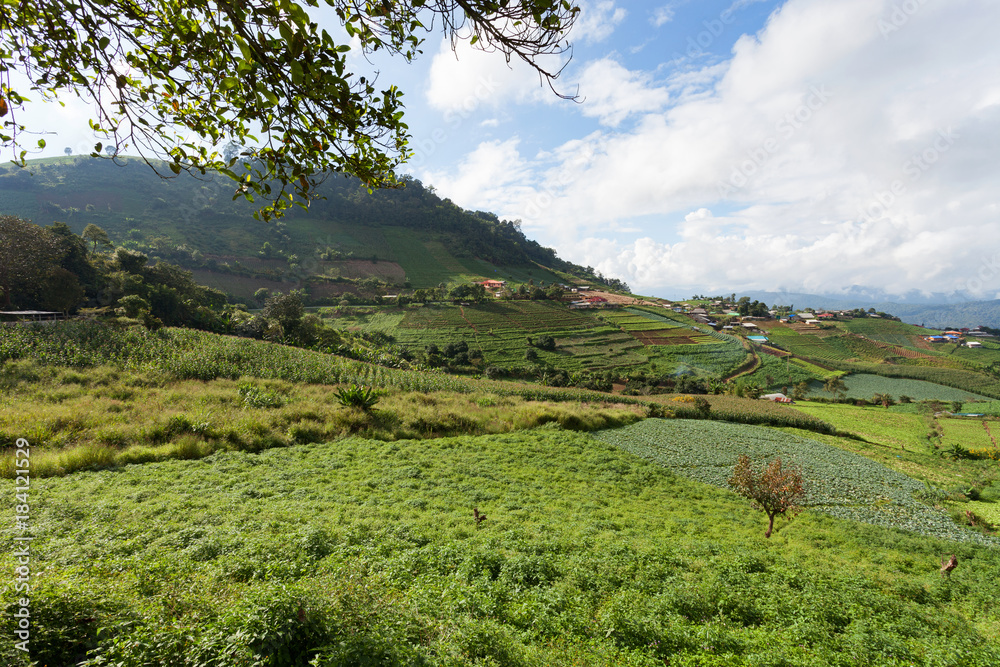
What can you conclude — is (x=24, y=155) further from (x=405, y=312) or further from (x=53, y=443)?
(x=405, y=312)

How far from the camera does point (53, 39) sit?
3502 mm

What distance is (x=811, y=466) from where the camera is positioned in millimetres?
19016

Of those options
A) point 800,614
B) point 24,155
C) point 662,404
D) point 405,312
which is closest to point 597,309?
point 405,312

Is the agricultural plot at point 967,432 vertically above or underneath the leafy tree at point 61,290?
underneath

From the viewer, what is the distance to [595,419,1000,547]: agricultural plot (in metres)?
13.9

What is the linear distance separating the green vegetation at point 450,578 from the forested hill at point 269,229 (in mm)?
53779

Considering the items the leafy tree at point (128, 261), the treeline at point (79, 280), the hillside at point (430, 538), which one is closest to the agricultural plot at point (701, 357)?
the hillside at point (430, 538)

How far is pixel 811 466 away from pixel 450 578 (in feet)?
71.0

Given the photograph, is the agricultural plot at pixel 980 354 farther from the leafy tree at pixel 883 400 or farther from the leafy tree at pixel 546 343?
the leafy tree at pixel 546 343

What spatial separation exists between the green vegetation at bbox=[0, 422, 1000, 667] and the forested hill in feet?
176

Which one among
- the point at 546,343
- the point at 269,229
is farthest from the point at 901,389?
the point at 269,229

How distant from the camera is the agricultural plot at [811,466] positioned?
13.9m

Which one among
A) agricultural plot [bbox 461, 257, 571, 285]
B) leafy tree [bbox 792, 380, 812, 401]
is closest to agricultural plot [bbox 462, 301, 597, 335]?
agricultural plot [bbox 461, 257, 571, 285]

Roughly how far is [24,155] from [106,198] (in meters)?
126
